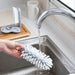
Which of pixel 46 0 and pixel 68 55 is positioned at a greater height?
pixel 46 0

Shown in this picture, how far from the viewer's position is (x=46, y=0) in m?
1.31

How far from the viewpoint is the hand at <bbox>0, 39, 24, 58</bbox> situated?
0.97 m

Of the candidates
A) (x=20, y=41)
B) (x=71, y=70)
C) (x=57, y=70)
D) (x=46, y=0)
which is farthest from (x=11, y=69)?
(x=46, y=0)

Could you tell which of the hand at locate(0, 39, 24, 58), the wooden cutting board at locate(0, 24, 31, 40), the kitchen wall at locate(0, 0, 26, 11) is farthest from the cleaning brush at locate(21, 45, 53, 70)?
the kitchen wall at locate(0, 0, 26, 11)

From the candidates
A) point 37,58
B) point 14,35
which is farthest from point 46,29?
point 37,58

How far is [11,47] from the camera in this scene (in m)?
1.00

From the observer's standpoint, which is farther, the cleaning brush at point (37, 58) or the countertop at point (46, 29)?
the countertop at point (46, 29)

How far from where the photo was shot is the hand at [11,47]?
97 cm

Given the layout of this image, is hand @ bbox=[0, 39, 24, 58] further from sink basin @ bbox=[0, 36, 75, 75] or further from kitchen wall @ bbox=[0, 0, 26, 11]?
kitchen wall @ bbox=[0, 0, 26, 11]

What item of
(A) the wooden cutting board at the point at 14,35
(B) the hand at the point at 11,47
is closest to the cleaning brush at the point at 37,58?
(B) the hand at the point at 11,47

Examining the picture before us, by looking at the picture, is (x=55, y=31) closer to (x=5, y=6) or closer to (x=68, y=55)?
(x=68, y=55)

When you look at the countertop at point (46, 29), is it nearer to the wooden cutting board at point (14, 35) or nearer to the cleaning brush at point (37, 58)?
the wooden cutting board at point (14, 35)

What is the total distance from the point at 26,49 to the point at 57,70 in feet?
0.80

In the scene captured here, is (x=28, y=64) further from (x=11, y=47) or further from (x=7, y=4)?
(x=7, y=4)
